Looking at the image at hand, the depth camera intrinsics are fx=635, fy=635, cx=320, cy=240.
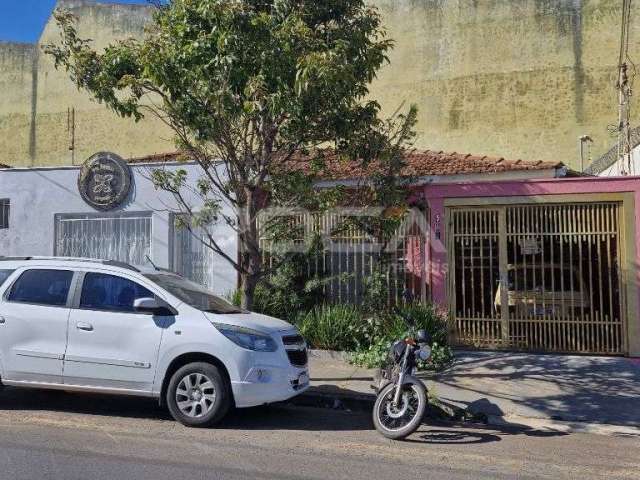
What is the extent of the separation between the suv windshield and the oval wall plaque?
6.00 metres

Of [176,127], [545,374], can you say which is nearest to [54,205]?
[176,127]

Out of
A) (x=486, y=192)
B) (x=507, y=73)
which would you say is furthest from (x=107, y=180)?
(x=507, y=73)

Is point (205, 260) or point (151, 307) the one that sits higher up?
point (205, 260)

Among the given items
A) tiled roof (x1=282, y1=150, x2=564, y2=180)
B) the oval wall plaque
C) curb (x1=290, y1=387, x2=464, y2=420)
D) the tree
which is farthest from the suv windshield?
the oval wall plaque

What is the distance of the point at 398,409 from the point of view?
633 centimetres

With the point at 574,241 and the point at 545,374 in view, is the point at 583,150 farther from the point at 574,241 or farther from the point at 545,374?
the point at 545,374

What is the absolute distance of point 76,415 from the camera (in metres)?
6.88

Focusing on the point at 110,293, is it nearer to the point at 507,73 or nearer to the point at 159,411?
the point at 159,411

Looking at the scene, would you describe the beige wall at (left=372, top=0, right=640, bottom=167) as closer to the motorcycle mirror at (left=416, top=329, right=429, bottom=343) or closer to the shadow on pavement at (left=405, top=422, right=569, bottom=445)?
the shadow on pavement at (left=405, top=422, right=569, bottom=445)

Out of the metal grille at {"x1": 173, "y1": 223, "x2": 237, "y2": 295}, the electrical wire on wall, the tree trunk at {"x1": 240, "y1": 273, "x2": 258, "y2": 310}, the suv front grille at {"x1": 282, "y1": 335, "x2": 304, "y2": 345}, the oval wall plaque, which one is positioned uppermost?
the electrical wire on wall

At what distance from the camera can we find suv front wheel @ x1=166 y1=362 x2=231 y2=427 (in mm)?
6281

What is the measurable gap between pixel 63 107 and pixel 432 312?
20.0 meters

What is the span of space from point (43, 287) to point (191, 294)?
1.62 metres

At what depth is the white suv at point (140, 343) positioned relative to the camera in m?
6.33
